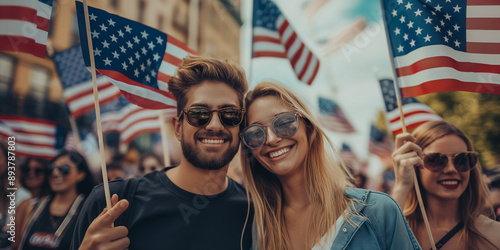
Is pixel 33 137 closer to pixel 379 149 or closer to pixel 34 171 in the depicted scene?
pixel 34 171

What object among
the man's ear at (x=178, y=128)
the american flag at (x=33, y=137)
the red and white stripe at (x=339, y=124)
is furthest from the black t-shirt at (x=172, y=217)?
the red and white stripe at (x=339, y=124)

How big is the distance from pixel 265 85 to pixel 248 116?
322 millimetres

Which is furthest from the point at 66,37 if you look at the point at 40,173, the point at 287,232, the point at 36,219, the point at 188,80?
the point at 287,232

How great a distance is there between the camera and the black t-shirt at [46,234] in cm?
344

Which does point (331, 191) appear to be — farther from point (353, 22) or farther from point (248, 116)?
point (353, 22)

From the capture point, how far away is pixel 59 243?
3400mm

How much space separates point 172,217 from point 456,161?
253 centimetres

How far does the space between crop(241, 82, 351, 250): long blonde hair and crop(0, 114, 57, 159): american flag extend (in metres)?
4.55

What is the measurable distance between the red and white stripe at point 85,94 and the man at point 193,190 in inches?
129

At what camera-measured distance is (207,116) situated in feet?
9.48

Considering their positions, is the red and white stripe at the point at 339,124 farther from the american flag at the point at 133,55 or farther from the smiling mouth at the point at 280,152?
the smiling mouth at the point at 280,152

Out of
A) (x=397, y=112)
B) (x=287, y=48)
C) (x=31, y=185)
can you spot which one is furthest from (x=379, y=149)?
(x=31, y=185)

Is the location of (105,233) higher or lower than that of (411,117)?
lower

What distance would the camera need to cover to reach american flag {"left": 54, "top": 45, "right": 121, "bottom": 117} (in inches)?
226
